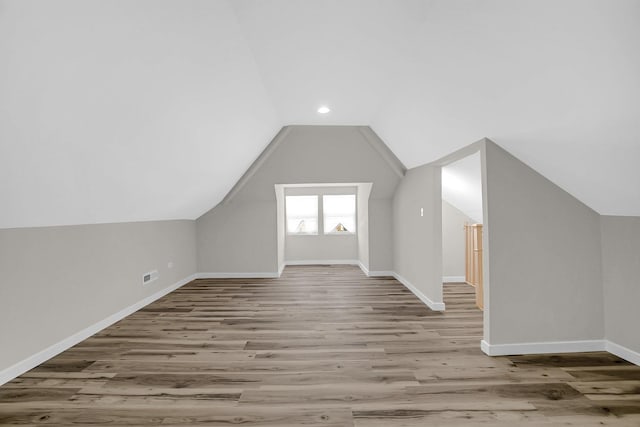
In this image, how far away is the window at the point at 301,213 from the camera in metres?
8.58

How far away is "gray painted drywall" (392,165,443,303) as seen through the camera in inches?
173

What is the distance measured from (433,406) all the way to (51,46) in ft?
10.1

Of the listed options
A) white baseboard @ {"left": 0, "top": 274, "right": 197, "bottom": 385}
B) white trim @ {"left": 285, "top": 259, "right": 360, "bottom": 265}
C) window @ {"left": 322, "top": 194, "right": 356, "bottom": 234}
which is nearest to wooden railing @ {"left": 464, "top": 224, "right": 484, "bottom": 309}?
white trim @ {"left": 285, "top": 259, "right": 360, "bottom": 265}

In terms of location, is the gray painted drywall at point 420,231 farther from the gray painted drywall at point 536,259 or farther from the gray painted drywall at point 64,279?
the gray painted drywall at point 64,279

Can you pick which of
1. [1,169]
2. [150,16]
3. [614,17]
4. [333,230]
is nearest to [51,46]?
[150,16]

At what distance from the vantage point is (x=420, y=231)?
16.1 feet

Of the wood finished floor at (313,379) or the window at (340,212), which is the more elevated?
the window at (340,212)

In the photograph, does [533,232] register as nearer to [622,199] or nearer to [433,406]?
[622,199]

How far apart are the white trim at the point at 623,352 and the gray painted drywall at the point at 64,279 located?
525 cm

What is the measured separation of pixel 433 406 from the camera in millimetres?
2201

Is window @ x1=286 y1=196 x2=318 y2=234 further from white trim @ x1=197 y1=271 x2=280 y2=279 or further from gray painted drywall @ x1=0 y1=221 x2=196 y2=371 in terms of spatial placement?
gray painted drywall @ x1=0 y1=221 x2=196 y2=371

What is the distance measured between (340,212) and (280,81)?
5513 mm

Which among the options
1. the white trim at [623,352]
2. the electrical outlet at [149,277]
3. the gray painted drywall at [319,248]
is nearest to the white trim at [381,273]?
the gray painted drywall at [319,248]

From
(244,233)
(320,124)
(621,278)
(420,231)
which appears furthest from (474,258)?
(244,233)
